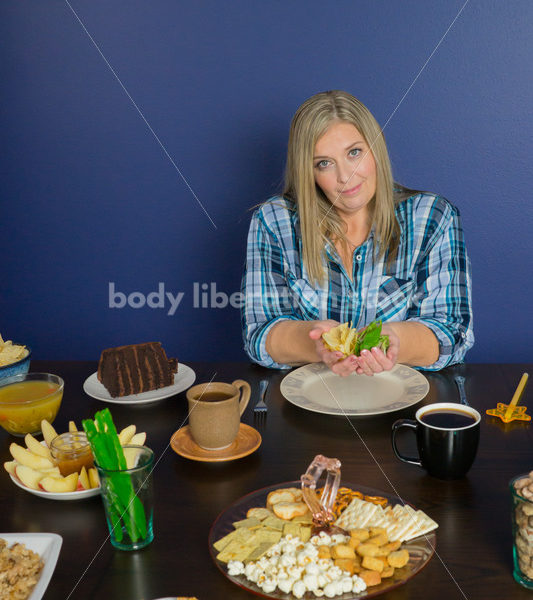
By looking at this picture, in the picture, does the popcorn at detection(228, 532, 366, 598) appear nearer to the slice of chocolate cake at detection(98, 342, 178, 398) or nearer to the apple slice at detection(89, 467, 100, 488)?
the apple slice at detection(89, 467, 100, 488)

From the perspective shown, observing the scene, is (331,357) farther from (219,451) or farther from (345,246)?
(345,246)

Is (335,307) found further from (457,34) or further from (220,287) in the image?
(457,34)

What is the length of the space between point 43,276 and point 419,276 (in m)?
1.54

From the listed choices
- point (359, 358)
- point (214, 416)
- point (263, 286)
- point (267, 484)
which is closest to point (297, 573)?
point (267, 484)

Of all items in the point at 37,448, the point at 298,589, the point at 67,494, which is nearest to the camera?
the point at 298,589

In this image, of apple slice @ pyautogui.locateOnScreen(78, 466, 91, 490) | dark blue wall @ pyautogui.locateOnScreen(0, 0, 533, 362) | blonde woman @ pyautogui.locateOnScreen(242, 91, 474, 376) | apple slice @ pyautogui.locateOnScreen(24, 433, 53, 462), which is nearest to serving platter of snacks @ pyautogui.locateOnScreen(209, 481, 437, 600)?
apple slice @ pyautogui.locateOnScreen(78, 466, 91, 490)

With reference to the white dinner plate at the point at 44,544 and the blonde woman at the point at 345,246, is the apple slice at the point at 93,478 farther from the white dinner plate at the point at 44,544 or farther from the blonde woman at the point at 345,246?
the blonde woman at the point at 345,246

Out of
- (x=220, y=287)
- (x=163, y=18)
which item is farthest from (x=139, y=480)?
(x=163, y=18)

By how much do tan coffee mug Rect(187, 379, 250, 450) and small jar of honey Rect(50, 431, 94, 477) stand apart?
0.59ft

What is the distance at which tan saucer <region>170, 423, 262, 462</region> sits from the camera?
3.51ft

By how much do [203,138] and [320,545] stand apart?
179 centimetres

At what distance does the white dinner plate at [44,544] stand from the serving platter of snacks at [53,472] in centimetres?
11

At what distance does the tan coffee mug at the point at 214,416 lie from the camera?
1071 millimetres

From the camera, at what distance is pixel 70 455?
3.28ft
